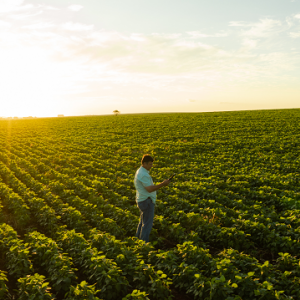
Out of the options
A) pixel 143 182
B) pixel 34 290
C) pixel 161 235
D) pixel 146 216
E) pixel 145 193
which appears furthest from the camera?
pixel 161 235

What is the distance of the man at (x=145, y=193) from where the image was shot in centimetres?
650

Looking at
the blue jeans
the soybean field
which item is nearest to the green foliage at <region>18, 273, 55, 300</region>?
the soybean field

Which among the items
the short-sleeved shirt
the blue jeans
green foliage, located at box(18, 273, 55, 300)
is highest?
the short-sleeved shirt

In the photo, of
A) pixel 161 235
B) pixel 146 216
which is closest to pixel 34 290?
pixel 146 216

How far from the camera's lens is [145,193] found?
670 centimetres

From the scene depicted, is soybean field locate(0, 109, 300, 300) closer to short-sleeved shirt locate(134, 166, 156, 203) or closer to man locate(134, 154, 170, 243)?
man locate(134, 154, 170, 243)

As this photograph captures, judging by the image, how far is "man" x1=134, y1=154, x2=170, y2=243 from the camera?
6498 mm

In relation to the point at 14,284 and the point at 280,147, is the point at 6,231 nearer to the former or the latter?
the point at 14,284

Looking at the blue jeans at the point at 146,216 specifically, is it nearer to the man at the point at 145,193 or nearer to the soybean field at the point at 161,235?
the man at the point at 145,193

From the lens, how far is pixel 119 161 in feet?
62.0

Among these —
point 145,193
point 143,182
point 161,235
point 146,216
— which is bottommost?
point 161,235

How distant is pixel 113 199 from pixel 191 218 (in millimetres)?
3955

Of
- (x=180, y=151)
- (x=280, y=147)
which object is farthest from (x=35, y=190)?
(x=280, y=147)

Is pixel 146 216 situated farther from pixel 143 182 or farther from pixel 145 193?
pixel 143 182
